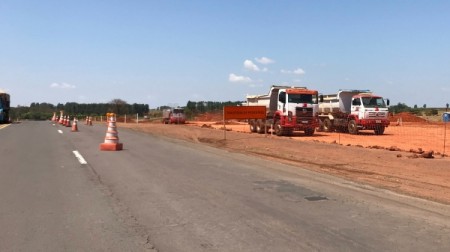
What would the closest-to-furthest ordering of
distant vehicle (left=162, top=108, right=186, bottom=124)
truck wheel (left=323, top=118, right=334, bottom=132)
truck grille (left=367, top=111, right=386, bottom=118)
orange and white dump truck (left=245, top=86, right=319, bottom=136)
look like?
orange and white dump truck (left=245, top=86, right=319, bottom=136)
truck grille (left=367, top=111, right=386, bottom=118)
truck wheel (left=323, top=118, right=334, bottom=132)
distant vehicle (left=162, top=108, right=186, bottom=124)

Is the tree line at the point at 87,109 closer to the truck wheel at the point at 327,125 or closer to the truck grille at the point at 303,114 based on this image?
the truck wheel at the point at 327,125

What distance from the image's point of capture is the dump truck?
33.8 metres

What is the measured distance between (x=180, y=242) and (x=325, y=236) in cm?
191

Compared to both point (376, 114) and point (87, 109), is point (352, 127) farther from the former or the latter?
point (87, 109)

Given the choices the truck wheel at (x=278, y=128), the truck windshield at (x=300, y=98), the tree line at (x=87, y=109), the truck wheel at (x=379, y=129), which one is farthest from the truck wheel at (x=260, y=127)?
the tree line at (x=87, y=109)

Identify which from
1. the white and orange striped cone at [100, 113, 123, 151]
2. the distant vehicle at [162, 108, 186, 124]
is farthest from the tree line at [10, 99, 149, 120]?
the white and orange striped cone at [100, 113, 123, 151]

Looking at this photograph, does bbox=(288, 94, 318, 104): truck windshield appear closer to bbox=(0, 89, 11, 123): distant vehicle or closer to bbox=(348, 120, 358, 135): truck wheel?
bbox=(348, 120, 358, 135): truck wheel

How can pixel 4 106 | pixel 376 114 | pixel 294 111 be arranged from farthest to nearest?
pixel 4 106
pixel 376 114
pixel 294 111

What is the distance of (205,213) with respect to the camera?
732 centimetres

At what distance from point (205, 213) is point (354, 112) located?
29.2 m

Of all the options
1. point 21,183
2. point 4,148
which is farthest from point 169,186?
point 4,148

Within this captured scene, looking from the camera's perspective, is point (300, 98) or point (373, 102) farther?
point (373, 102)

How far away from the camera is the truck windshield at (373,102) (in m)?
33.8

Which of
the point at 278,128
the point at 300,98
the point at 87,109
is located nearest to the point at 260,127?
the point at 278,128
